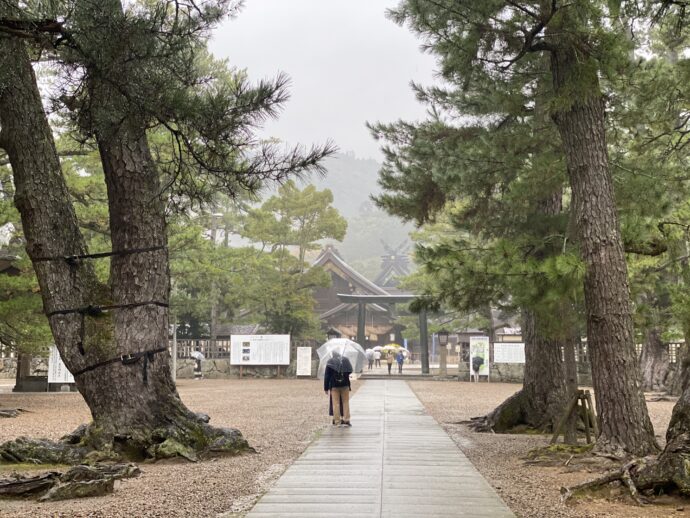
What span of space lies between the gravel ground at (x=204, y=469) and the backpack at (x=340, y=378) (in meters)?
0.79

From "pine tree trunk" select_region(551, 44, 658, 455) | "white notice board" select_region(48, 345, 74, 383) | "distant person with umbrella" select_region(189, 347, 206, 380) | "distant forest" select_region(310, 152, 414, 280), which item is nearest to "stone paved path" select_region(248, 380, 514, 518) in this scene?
"pine tree trunk" select_region(551, 44, 658, 455)

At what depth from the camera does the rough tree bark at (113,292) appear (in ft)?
25.9

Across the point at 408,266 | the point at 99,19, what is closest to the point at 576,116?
the point at 99,19

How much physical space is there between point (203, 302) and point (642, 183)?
23841 millimetres

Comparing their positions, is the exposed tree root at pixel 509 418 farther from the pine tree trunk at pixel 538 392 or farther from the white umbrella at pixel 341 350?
the white umbrella at pixel 341 350

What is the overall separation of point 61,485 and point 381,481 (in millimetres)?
2640

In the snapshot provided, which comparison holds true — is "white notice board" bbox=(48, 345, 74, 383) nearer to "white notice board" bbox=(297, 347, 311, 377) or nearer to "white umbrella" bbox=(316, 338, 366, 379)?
"white notice board" bbox=(297, 347, 311, 377)

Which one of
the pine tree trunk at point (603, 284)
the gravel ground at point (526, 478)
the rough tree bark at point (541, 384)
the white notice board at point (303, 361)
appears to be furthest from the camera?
the white notice board at point (303, 361)

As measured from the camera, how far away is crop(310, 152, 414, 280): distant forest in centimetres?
7312

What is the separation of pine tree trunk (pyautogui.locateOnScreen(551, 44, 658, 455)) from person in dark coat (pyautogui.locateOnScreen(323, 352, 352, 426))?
170 inches

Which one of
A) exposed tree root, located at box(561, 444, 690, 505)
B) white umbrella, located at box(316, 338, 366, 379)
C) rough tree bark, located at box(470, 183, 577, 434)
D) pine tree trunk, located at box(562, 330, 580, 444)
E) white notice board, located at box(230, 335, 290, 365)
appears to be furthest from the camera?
white notice board, located at box(230, 335, 290, 365)

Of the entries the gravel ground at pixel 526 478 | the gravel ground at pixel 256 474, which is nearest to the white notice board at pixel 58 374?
the gravel ground at pixel 256 474

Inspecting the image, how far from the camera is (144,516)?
5246mm

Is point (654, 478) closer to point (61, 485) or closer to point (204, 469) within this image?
point (204, 469)
